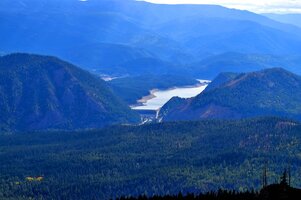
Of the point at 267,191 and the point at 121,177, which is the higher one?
the point at 267,191

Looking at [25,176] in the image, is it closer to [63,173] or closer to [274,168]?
[63,173]

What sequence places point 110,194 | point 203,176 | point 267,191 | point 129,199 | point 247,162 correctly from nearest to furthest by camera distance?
1. point 267,191
2. point 129,199
3. point 110,194
4. point 203,176
5. point 247,162

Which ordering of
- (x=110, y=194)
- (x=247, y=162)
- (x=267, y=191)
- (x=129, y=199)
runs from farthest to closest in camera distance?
(x=247, y=162)
(x=110, y=194)
(x=129, y=199)
(x=267, y=191)

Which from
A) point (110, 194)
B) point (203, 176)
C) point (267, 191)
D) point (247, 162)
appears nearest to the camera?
point (267, 191)

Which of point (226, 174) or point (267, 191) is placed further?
point (226, 174)

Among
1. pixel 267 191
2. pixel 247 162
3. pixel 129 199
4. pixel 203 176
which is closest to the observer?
pixel 267 191

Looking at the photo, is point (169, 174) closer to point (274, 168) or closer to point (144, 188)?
point (144, 188)

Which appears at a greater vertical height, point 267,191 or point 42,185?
point 267,191

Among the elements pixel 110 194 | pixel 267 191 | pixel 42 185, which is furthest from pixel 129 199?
pixel 42 185

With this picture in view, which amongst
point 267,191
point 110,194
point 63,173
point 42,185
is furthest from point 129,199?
point 63,173
